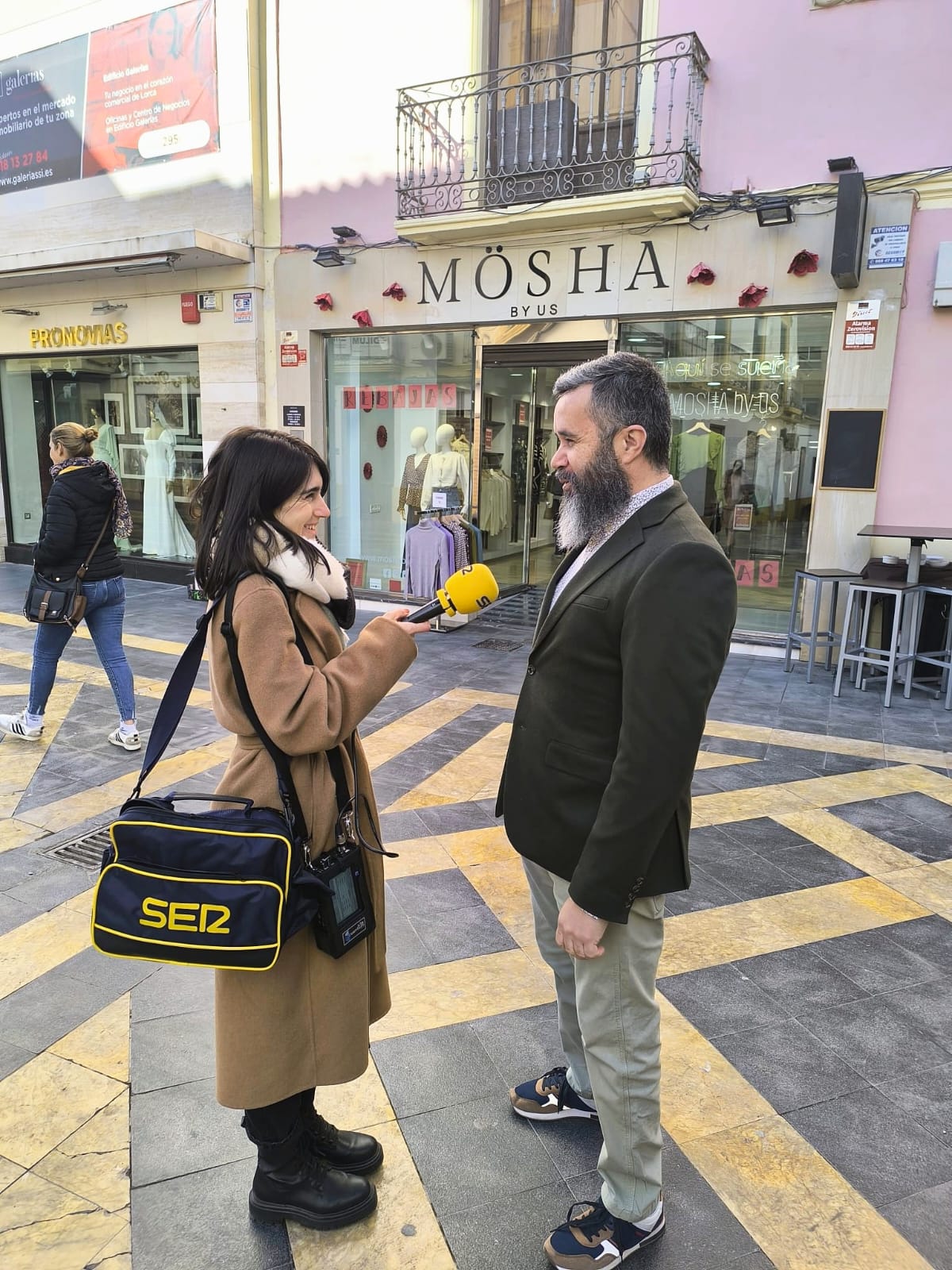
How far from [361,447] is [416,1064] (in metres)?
8.24

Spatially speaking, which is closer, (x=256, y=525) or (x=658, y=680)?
(x=658, y=680)

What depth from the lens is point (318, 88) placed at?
9.02 metres

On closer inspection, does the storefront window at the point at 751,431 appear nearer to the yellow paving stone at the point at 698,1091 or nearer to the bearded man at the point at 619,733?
the yellow paving stone at the point at 698,1091

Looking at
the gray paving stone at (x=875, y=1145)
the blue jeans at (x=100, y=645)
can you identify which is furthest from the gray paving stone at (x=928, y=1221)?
the blue jeans at (x=100, y=645)

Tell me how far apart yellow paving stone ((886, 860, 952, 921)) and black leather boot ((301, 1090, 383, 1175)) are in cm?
257

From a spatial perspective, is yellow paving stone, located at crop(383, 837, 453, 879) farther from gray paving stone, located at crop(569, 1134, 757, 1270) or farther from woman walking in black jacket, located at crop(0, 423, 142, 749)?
woman walking in black jacket, located at crop(0, 423, 142, 749)

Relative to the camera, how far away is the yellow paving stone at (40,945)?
2.95 meters

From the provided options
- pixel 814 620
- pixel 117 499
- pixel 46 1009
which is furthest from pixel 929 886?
pixel 117 499

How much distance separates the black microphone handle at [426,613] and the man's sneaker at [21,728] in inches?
165

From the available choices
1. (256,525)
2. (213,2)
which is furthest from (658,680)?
(213,2)

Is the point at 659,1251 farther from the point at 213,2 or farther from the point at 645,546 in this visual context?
the point at 213,2

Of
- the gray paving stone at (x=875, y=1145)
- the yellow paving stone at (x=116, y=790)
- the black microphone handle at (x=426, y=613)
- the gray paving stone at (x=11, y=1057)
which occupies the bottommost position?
the yellow paving stone at (x=116, y=790)

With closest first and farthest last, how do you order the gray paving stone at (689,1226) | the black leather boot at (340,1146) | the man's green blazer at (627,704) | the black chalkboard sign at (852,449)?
the man's green blazer at (627,704)
the gray paving stone at (689,1226)
the black leather boot at (340,1146)
the black chalkboard sign at (852,449)

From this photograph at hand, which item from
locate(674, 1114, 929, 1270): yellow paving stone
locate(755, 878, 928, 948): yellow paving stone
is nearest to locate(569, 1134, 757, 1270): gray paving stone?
locate(674, 1114, 929, 1270): yellow paving stone
